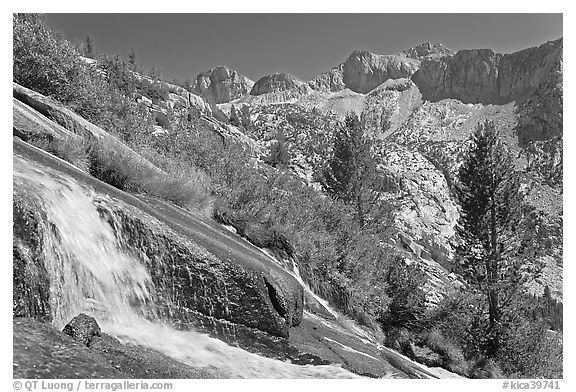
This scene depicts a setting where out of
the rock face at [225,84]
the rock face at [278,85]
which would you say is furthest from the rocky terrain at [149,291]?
the rock face at [225,84]

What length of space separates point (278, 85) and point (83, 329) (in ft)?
595

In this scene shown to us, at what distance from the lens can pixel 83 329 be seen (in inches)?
176

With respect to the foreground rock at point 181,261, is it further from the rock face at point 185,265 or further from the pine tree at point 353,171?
the pine tree at point 353,171

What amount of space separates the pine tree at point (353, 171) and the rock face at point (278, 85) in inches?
5957

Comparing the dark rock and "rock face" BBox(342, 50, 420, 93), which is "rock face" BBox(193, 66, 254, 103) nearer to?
"rock face" BBox(342, 50, 420, 93)

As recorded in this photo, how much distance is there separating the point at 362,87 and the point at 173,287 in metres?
189

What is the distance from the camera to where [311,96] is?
167m

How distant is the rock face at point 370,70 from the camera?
18850 centimetres

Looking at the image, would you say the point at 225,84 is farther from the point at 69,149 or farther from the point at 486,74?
the point at 69,149

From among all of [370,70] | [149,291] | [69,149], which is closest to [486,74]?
[370,70]

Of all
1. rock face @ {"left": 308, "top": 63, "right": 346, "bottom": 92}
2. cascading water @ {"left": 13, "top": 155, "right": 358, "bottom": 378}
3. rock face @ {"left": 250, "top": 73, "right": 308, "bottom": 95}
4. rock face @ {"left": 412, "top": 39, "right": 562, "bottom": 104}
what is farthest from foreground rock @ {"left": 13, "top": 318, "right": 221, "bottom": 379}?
rock face @ {"left": 308, "top": 63, "right": 346, "bottom": 92}

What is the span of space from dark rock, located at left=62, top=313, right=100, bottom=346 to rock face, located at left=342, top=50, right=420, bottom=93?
188 m
